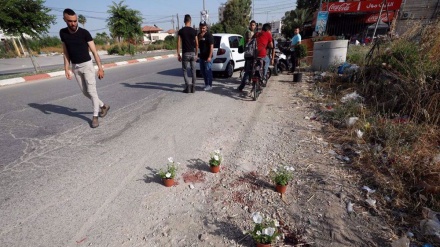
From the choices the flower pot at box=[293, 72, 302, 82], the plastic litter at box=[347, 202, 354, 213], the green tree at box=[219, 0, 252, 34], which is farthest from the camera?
the green tree at box=[219, 0, 252, 34]

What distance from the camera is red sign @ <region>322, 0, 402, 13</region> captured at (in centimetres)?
2131

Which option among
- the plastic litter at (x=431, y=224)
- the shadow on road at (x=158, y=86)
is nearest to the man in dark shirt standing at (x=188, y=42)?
the shadow on road at (x=158, y=86)

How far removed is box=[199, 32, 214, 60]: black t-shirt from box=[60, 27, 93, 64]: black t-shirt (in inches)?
120

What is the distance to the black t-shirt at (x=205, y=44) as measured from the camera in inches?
246

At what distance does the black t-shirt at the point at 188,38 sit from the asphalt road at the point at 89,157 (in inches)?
50.4

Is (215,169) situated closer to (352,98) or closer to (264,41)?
(352,98)

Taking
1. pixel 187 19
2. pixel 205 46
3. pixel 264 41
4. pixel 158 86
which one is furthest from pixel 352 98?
pixel 158 86

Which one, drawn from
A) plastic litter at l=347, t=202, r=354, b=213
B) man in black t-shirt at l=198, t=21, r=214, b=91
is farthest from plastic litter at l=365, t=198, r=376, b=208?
man in black t-shirt at l=198, t=21, r=214, b=91

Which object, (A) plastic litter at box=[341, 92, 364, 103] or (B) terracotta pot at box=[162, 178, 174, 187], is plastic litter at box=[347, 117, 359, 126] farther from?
(B) terracotta pot at box=[162, 178, 174, 187]

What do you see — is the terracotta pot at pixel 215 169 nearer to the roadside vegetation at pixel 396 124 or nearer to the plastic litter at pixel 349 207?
the plastic litter at pixel 349 207

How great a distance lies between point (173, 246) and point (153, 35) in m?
88.0

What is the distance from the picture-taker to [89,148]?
3.49m

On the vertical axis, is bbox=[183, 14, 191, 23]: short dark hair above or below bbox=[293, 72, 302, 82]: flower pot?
above

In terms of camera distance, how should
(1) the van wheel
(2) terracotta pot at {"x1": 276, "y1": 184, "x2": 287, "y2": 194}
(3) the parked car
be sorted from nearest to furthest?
1. (2) terracotta pot at {"x1": 276, "y1": 184, "x2": 287, "y2": 194}
2. (3) the parked car
3. (1) the van wheel
